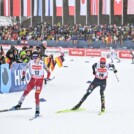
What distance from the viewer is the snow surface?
970 centimetres

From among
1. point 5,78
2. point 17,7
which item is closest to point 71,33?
point 17,7

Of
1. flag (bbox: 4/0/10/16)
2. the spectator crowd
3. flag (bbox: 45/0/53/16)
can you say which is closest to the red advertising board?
the spectator crowd

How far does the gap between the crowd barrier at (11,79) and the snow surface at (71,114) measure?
0.35 m

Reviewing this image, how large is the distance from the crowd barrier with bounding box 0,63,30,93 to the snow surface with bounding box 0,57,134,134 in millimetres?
353

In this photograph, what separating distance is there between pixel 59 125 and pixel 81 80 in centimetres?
1015

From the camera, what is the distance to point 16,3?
4144 cm

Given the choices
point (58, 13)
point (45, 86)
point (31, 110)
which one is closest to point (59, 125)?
point (31, 110)

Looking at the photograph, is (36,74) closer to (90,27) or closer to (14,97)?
(14,97)

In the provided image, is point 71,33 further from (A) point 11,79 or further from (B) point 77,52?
(A) point 11,79

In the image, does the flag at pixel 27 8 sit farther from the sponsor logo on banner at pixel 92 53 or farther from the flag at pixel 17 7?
the sponsor logo on banner at pixel 92 53

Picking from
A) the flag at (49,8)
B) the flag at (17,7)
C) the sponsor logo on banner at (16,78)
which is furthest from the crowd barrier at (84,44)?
the sponsor logo on banner at (16,78)

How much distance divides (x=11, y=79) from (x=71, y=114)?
4.65 m

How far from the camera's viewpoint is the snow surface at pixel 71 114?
31.8 feet

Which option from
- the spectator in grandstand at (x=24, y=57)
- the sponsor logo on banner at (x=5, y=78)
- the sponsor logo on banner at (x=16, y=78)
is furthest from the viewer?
the spectator in grandstand at (x=24, y=57)
